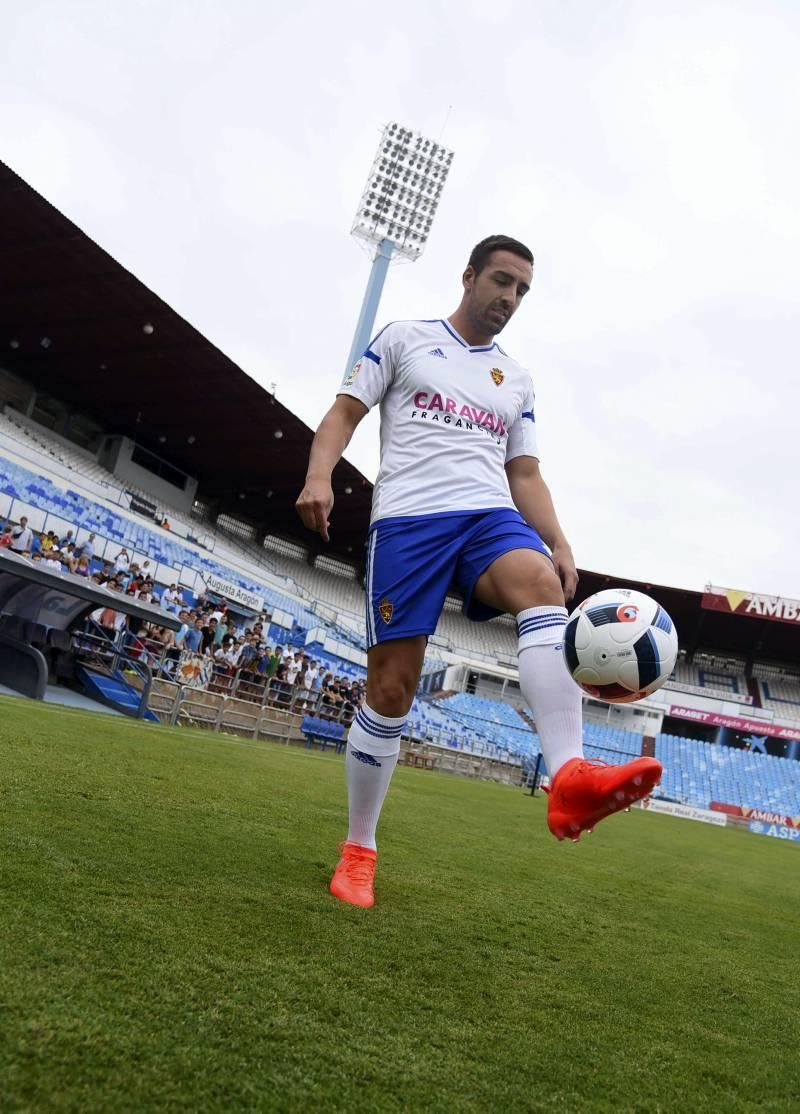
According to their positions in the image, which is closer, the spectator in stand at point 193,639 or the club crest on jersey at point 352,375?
the club crest on jersey at point 352,375

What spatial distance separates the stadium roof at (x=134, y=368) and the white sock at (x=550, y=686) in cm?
1821

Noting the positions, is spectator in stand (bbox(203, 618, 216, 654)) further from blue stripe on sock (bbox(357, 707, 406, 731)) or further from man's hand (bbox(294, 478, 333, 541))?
man's hand (bbox(294, 478, 333, 541))

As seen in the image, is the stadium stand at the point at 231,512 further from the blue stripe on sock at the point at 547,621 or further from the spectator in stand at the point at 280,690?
the blue stripe on sock at the point at 547,621

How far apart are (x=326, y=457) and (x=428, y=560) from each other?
52cm

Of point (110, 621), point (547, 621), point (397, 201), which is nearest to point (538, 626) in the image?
point (547, 621)

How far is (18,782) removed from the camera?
10.2 ft

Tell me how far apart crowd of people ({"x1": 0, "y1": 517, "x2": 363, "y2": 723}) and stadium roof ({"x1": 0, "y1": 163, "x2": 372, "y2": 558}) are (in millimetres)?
6328

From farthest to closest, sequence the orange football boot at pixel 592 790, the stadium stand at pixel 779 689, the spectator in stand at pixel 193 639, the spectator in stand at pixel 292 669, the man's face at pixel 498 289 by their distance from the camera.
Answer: the stadium stand at pixel 779 689
the spectator in stand at pixel 292 669
the spectator in stand at pixel 193 639
the man's face at pixel 498 289
the orange football boot at pixel 592 790

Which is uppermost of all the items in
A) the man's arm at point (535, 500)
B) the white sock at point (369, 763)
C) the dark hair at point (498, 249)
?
the dark hair at point (498, 249)

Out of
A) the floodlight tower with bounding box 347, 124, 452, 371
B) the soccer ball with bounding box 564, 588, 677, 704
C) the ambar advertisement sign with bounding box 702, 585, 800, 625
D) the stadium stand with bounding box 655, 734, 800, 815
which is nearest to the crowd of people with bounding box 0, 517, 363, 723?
the soccer ball with bounding box 564, 588, 677, 704

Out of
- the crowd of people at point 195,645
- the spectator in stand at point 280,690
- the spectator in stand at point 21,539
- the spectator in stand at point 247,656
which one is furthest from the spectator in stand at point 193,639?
the spectator in stand at point 21,539

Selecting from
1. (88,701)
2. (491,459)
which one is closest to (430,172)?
(88,701)

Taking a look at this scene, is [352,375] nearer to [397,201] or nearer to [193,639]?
[193,639]

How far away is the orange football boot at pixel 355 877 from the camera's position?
2.50 m
